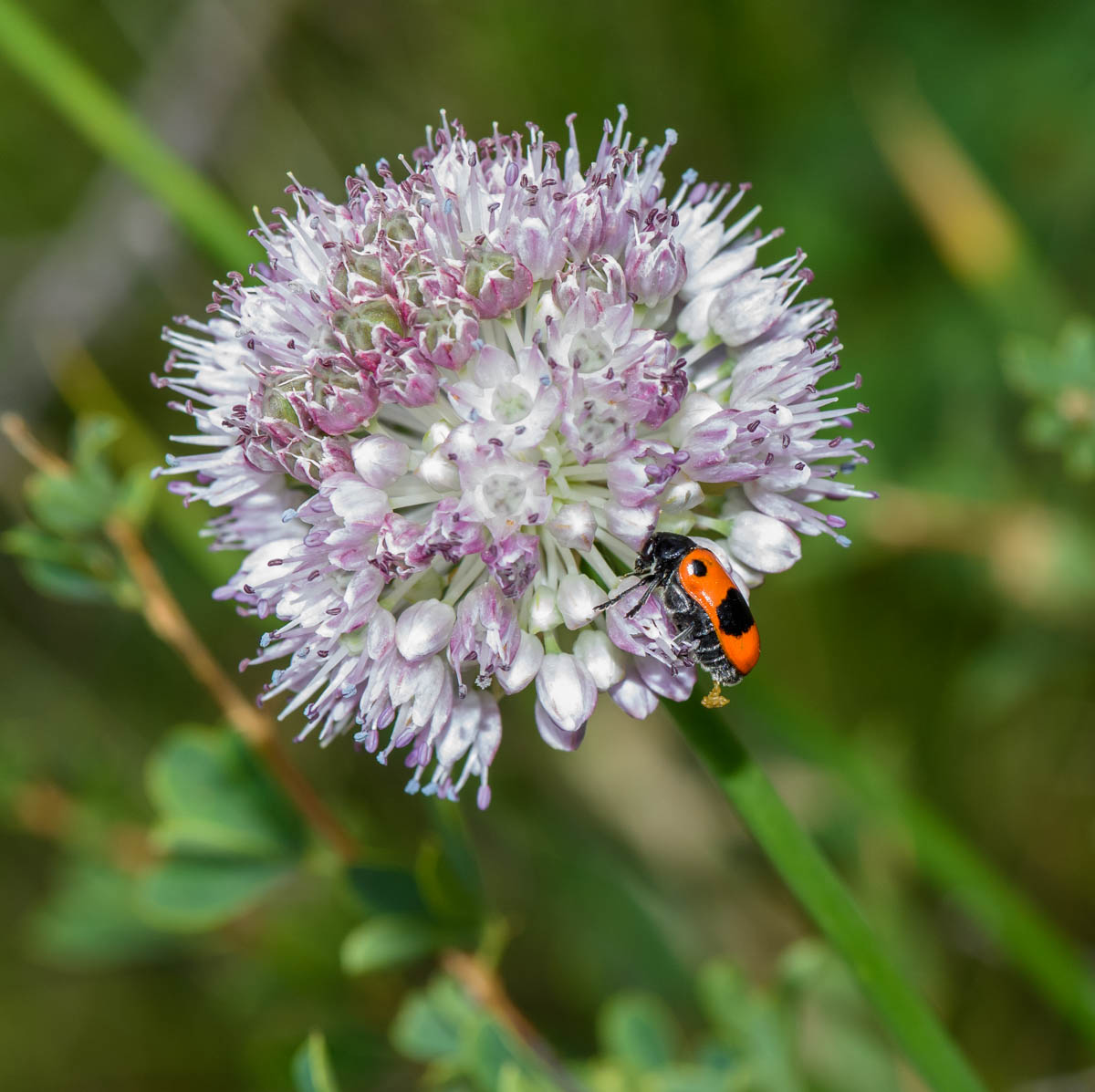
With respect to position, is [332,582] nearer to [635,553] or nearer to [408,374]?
[408,374]

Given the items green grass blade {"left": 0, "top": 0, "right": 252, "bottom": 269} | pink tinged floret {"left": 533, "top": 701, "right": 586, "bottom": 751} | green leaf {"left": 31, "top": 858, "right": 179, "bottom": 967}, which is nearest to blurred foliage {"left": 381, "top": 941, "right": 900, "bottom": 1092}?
pink tinged floret {"left": 533, "top": 701, "right": 586, "bottom": 751}

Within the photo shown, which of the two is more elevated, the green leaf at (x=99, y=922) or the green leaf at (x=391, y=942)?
the green leaf at (x=99, y=922)

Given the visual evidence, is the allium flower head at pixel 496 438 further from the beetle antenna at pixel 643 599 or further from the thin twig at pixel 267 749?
the thin twig at pixel 267 749

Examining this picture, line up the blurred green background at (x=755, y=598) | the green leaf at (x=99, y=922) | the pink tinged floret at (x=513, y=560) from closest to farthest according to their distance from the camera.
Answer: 1. the pink tinged floret at (x=513, y=560)
2. the green leaf at (x=99, y=922)
3. the blurred green background at (x=755, y=598)

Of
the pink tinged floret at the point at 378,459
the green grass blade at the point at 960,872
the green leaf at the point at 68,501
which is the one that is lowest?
the green grass blade at the point at 960,872

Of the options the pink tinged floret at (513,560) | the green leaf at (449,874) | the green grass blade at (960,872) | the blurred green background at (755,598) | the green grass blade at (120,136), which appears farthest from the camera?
the blurred green background at (755,598)

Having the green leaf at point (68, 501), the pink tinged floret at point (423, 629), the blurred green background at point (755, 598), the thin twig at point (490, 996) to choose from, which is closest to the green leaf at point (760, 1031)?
→ the thin twig at point (490, 996)

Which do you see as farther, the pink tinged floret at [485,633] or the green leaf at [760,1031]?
the green leaf at [760,1031]
